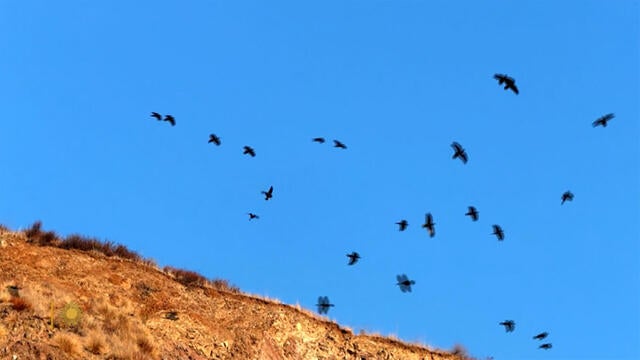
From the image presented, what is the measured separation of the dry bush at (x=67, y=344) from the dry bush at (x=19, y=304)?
174 centimetres

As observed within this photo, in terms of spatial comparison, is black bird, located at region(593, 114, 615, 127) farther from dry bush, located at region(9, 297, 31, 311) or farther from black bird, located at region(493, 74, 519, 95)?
dry bush, located at region(9, 297, 31, 311)

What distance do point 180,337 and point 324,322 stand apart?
21.5 feet

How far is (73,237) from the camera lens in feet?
113

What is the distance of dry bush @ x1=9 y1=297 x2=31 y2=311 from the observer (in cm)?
2767

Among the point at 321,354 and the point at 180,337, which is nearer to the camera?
the point at 180,337

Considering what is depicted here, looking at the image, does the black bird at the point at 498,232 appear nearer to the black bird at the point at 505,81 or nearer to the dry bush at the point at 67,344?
the black bird at the point at 505,81

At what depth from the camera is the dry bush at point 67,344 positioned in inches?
1039

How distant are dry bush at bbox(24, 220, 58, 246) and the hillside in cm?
4

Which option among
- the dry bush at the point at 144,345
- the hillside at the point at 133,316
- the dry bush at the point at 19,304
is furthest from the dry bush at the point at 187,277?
the dry bush at the point at 19,304

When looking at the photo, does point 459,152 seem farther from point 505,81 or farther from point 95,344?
point 95,344

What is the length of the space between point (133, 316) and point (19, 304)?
4535mm

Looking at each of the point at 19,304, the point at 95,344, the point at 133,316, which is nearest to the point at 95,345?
the point at 95,344

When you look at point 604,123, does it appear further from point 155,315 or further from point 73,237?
point 73,237

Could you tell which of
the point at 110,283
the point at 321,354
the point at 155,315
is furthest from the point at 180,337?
the point at 321,354
